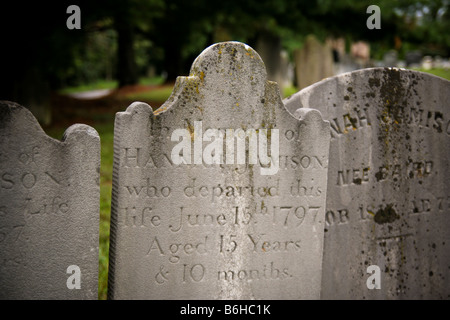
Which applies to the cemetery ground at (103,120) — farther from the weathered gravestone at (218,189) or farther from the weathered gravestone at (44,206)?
the weathered gravestone at (218,189)

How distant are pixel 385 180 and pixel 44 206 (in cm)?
286

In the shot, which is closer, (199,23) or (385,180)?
(385,180)

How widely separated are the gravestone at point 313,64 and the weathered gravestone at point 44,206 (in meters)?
10.1

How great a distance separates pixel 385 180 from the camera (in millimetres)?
4340

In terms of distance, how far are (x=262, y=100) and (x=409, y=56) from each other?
30.0 meters

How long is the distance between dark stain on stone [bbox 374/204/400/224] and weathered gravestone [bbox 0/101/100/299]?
8.04 ft

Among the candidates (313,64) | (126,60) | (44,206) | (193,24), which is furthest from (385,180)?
(126,60)

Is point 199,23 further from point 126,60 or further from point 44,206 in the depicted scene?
point 126,60

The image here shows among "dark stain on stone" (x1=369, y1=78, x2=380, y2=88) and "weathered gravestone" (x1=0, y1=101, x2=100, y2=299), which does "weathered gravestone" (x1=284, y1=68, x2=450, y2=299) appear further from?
"weathered gravestone" (x1=0, y1=101, x2=100, y2=299)

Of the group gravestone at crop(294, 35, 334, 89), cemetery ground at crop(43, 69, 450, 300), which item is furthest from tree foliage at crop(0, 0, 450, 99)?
cemetery ground at crop(43, 69, 450, 300)

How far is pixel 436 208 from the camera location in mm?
4605

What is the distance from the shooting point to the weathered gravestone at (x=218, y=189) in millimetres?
3668
